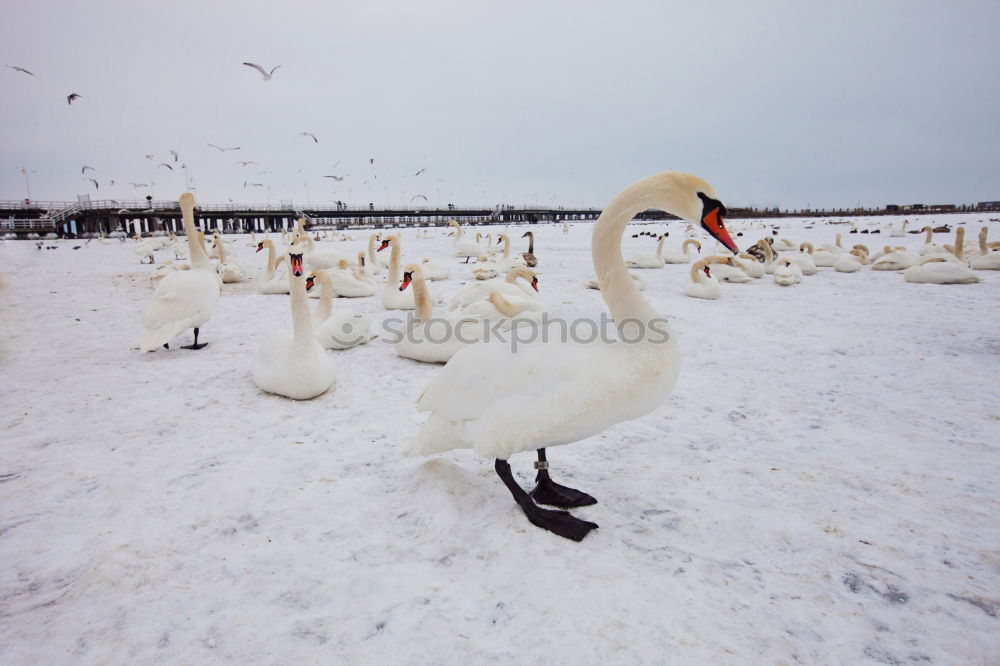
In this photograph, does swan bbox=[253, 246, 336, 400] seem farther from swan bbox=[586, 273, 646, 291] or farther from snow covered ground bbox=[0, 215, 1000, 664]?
swan bbox=[586, 273, 646, 291]

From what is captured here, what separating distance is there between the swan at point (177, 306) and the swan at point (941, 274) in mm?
14776

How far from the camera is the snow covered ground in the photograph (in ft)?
6.86

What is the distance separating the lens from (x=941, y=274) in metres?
11.6

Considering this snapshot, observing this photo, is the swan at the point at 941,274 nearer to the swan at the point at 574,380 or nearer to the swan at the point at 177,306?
the swan at the point at 574,380

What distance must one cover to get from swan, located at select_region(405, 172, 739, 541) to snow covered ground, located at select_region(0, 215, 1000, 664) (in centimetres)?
44

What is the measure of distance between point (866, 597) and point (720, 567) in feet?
2.01

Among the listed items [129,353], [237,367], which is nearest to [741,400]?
[237,367]

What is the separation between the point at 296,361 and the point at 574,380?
3359mm

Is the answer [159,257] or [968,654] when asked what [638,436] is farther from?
[159,257]

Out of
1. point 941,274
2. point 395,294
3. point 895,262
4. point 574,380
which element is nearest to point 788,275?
point 941,274

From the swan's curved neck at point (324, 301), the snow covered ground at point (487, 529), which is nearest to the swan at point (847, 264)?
the snow covered ground at point (487, 529)

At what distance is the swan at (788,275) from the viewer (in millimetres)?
12367

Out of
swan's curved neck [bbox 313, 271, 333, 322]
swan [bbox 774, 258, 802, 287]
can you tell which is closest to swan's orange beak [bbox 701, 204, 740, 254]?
swan's curved neck [bbox 313, 271, 333, 322]

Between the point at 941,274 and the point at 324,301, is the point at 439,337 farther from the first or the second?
the point at 941,274
